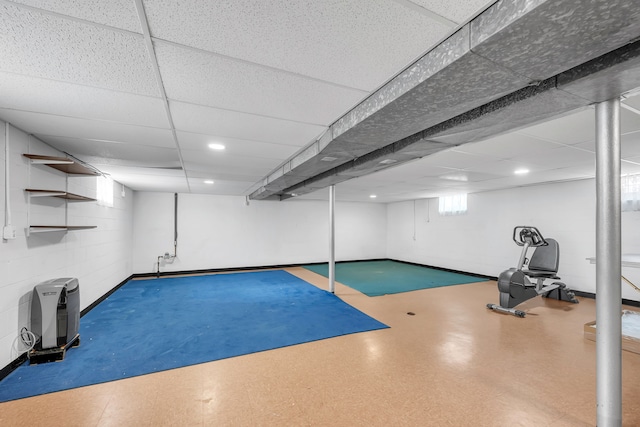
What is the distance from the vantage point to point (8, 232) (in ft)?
7.76

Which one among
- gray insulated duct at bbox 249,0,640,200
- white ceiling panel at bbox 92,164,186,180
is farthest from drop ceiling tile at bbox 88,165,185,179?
gray insulated duct at bbox 249,0,640,200

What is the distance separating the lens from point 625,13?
0.96 meters

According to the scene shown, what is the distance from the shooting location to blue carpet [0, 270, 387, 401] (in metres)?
2.45

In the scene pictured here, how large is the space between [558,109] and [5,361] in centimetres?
482

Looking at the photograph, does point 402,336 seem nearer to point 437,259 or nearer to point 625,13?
point 625,13

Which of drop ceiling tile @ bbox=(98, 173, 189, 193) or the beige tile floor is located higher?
drop ceiling tile @ bbox=(98, 173, 189, 193)

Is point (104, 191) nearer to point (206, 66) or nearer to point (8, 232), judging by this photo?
point (8, 232)

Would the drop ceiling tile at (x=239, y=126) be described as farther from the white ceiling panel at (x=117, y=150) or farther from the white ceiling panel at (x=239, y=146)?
the white ceiling panel at (x=117, y=150)

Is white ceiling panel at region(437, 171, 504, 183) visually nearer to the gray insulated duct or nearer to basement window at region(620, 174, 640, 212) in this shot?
basement window at region(620, 174, 640, 212)

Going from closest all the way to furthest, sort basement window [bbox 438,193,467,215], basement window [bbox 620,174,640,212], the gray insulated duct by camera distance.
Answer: the gray insulated duct
basement window [bbox 620,174,640,212]
basement window [bbox 438,193,467,215]

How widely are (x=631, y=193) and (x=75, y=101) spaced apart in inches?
301

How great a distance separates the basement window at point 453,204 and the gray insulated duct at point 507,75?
18.8 ft

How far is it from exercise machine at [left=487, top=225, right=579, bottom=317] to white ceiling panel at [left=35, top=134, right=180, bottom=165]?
205 inches

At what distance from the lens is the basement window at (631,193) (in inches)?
179
